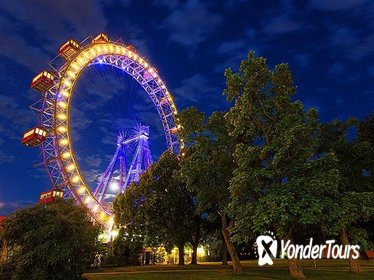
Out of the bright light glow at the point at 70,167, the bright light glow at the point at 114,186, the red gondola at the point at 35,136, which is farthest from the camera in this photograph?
the bright light glow at the point at 114,186

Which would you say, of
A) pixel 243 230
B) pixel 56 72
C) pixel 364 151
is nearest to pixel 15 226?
pixel 243 230

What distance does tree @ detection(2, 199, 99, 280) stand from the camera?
1570 centimetres

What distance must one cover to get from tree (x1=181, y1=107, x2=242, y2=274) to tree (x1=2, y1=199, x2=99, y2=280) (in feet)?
34.4

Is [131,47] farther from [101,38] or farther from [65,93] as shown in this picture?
[65,93]

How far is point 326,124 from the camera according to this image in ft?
98.5

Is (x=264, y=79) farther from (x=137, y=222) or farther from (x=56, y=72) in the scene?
(x=56, y=72)

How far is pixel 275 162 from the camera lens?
66.9 feet

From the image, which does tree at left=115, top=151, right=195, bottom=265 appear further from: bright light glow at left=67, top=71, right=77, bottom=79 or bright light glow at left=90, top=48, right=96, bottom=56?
bright light glow at left=90, top=48, right=96, bottom=56

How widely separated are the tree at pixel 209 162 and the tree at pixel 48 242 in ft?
34.4

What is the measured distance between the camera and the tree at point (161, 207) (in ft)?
122

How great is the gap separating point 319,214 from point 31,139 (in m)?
34.5

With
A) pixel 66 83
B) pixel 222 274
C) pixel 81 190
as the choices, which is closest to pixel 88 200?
pixel 81 190

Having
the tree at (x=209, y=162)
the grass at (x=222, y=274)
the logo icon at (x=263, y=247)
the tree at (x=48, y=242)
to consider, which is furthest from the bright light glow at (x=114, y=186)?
the tree at (x=48, y=242)

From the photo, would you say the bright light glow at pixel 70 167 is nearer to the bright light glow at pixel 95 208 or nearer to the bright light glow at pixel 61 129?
the bright light glow at pixel 61 129
